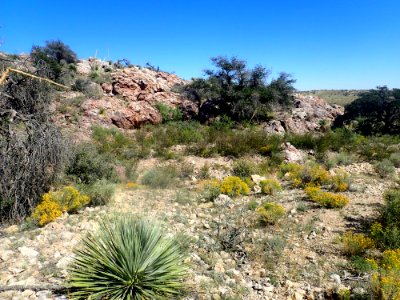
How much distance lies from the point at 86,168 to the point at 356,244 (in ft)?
22.6

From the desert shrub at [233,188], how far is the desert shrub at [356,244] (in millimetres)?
3260

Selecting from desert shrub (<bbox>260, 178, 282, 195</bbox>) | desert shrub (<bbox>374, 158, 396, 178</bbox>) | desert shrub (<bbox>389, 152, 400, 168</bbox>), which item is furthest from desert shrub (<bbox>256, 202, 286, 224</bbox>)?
desert shrub (<bbox>389, 152, 400, 168</bbox>)

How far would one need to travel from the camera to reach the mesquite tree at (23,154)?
18.0 ft

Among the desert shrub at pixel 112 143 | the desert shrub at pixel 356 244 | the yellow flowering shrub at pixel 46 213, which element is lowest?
the desert shrub at pixel 356 244

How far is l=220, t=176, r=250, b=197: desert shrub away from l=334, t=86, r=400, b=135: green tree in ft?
49.5

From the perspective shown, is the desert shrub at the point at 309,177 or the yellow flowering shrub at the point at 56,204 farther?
the desert shrub at the point at 309,177

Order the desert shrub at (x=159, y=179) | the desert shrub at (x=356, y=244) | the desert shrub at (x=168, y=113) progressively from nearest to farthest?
1. the desert shrub at (x=356, y=244)
2. the desert shrub at (x=159, y=179)
3. the desert shrub at (x=168, y=113)

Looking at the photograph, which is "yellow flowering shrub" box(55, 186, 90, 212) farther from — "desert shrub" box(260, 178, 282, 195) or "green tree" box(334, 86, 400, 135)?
"green tree" box(334, 86, 400, 135)

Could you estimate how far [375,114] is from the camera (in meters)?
21.2

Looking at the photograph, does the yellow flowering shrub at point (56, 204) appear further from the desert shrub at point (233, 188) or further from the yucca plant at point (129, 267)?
the desert shrub at point (233, 188)

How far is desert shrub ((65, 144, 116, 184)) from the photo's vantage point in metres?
8.01

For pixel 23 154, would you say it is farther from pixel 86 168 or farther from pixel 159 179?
pixel 159 179

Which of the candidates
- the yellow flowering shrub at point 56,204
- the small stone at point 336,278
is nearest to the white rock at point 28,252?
the yellow flowering shrub at point 56,204

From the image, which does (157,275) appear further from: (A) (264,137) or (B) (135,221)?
(A) (264,137)
